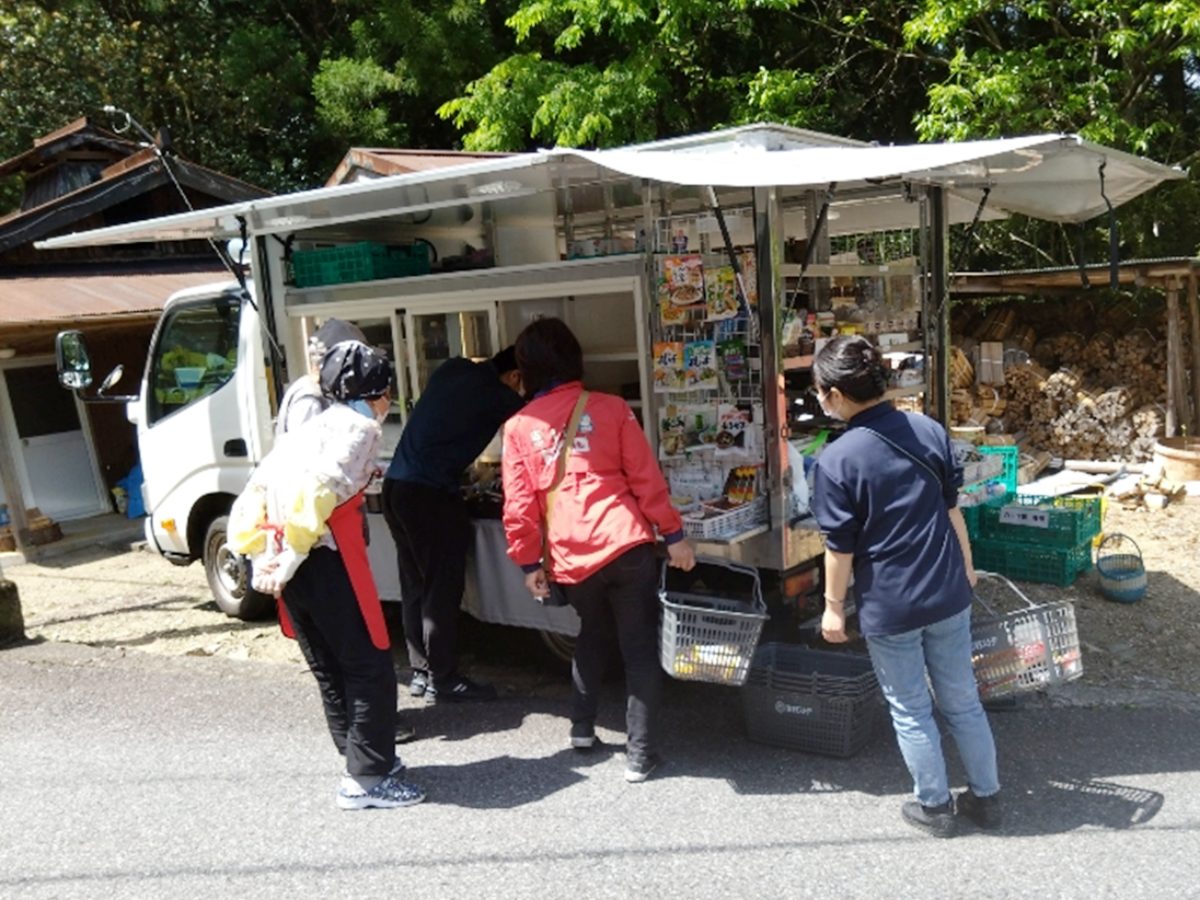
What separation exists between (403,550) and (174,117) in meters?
16.3

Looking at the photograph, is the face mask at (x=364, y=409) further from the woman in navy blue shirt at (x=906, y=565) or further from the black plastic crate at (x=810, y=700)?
the black plastic crate at (x=810, y=700)

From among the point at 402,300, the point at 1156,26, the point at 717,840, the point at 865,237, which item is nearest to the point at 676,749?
the point at 717,840

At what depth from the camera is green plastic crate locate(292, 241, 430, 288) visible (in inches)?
227

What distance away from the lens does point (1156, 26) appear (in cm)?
863

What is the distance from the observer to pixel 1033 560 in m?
6.30

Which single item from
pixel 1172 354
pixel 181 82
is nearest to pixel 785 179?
pixel 1172 354

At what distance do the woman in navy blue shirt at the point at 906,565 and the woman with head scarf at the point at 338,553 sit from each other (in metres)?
1.66

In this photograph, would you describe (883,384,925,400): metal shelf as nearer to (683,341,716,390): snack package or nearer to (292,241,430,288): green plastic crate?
(683,341,716,390): snack package

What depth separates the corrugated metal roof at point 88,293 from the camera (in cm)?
934

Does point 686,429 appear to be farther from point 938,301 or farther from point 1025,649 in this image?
point 938,301

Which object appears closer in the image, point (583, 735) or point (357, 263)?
point (583, 735)

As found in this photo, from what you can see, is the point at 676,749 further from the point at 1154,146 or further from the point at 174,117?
the point at 174,117

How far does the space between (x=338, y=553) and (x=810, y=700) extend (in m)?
1.92

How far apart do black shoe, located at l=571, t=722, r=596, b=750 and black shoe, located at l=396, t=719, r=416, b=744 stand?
0.80 meters
